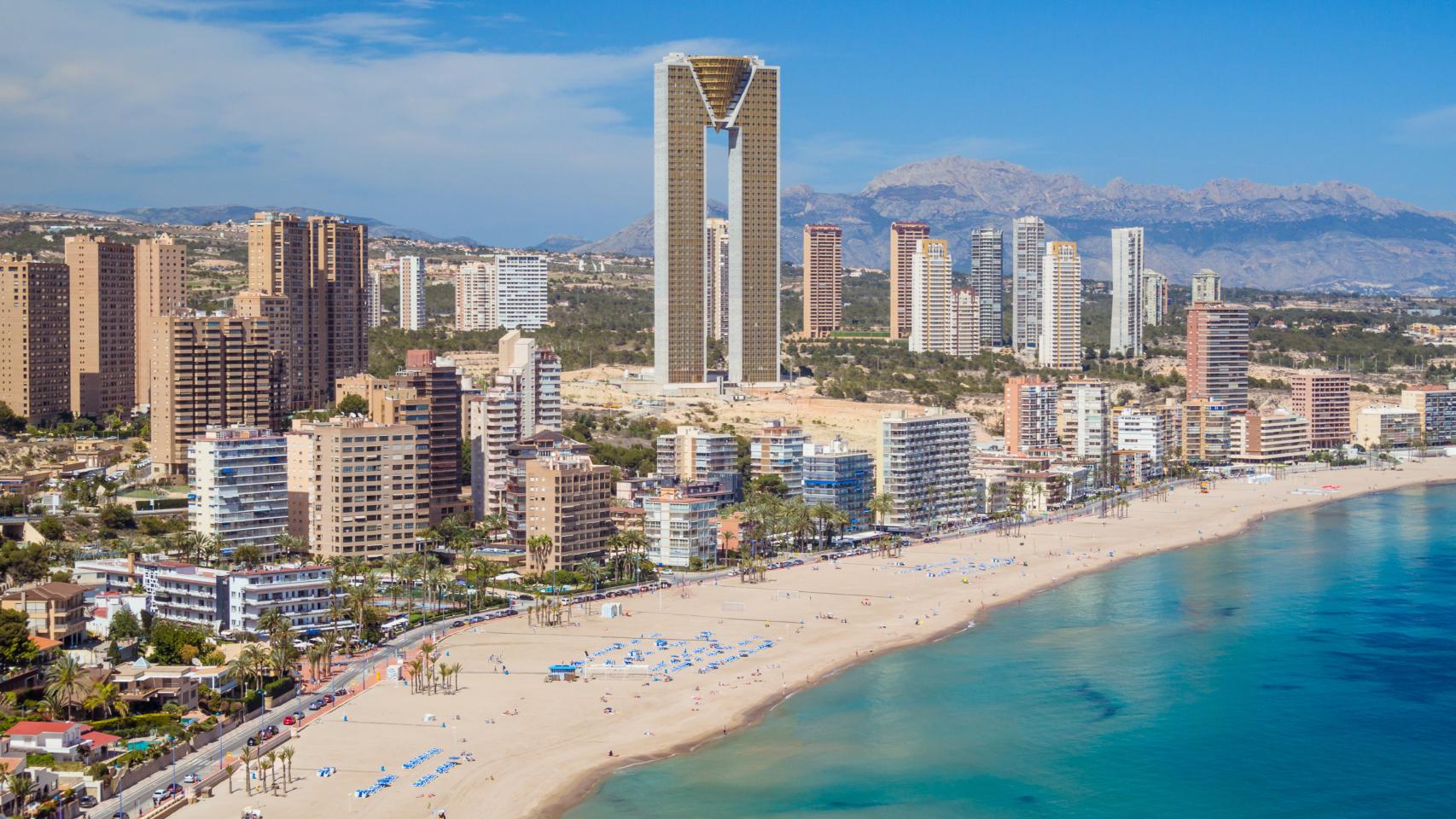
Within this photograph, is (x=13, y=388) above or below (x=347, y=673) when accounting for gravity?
above

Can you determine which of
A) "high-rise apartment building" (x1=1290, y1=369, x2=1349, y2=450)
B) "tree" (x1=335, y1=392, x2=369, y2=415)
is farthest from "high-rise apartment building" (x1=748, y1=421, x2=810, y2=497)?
"high-rise apartment building" (x1=1290, y1=369, x2=1349, y2=450)

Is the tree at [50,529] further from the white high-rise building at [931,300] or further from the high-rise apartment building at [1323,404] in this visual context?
the white high-rise building at [931,300]

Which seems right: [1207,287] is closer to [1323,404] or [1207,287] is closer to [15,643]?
[1323,404]

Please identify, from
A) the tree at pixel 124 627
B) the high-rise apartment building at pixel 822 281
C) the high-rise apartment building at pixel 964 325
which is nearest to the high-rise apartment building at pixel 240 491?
the tree at pixel 124 627

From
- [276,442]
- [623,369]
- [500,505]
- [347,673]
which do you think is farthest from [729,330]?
[347,673]

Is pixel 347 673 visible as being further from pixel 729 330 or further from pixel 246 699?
pixel 729 330

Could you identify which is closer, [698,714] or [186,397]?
[698,714]

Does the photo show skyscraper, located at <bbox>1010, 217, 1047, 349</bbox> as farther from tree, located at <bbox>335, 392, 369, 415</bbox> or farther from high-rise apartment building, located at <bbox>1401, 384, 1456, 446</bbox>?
tree, located at <bbox>335, 392, 369, 415</bbox>
